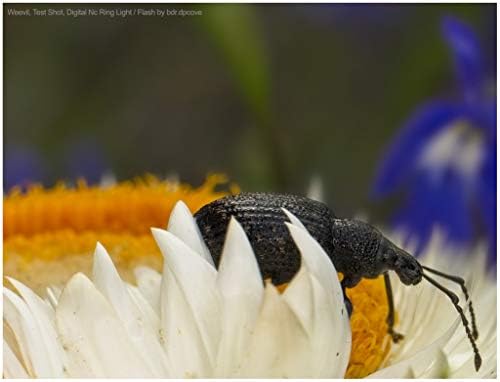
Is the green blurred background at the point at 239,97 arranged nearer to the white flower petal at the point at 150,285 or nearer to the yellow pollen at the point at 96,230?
the yellow pollen at the point at 96,230

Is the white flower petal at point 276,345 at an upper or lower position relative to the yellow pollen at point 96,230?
lower

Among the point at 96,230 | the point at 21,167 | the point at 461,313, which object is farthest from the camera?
the point at 21,167

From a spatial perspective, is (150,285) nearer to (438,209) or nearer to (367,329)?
(367,329)

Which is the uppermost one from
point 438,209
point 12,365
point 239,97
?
point 239,97

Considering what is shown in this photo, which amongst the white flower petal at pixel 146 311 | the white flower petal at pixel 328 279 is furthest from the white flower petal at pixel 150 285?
the white flower petal at pixel 328 279

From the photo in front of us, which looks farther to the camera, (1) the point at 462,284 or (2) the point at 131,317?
(1) the point at 462,284

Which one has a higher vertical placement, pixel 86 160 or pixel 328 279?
pixel 86 160

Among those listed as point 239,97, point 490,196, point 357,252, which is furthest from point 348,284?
point 239,97

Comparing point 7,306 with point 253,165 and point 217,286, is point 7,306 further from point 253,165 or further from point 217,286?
point 253,165
